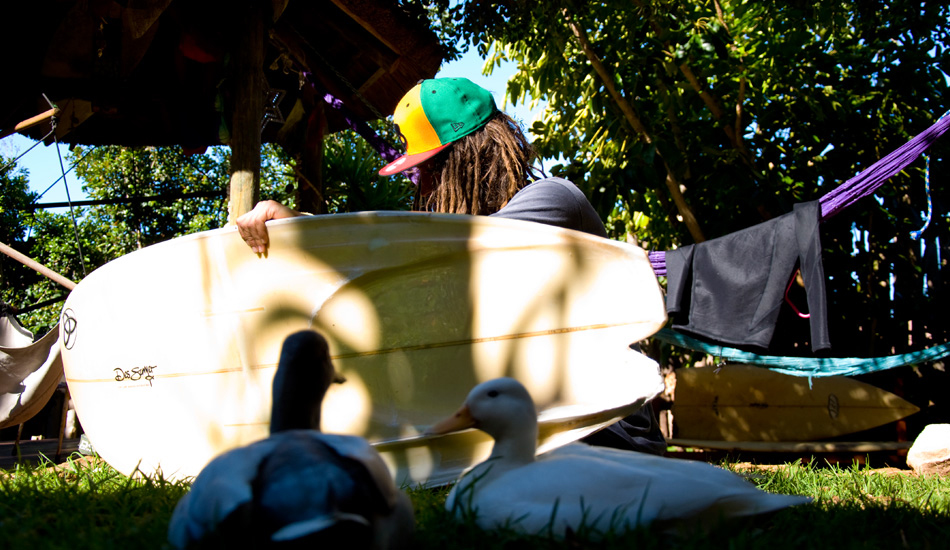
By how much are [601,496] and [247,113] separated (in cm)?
284

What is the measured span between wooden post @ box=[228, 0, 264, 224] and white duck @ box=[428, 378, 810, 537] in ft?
8.02

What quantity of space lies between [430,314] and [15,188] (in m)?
13.0

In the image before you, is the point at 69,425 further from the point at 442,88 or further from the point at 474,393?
the point at 474,393

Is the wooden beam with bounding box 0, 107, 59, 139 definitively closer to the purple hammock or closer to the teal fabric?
the teal fabric

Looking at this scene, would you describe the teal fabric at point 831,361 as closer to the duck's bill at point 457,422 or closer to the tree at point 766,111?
the tree at point 766,111

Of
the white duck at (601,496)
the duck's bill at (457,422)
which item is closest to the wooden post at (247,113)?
the duck's bill at (457,422)

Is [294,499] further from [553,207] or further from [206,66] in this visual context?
[206,66]

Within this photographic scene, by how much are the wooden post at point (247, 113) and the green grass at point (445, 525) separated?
1.63m

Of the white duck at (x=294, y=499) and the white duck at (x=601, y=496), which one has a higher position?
the white duck at (x=294, y=499)

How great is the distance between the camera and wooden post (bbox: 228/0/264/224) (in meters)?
3.42

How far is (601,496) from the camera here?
128 cm

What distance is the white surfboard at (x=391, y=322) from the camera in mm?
2047

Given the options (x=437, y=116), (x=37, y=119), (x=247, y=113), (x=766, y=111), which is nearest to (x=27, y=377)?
(x=37, y=119)

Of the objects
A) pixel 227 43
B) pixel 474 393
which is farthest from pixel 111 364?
pixel 227 43
